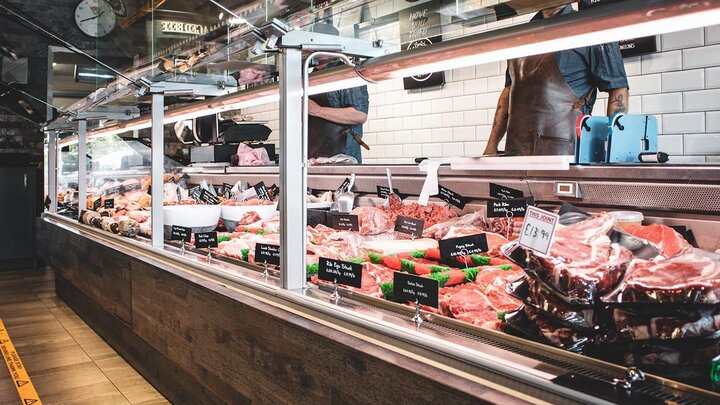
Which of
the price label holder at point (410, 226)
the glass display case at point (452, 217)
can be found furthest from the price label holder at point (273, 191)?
the price label holder at point (410, 226)

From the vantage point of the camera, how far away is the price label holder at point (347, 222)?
9.13ft

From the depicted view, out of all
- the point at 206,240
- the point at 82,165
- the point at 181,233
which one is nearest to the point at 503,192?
the point at 206,240

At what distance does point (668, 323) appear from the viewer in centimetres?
110

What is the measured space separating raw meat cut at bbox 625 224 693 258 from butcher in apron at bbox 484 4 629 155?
191cm

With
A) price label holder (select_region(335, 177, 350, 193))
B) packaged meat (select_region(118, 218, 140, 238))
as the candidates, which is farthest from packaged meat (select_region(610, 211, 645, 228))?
Result: packaged meat (select_region(118, 218, 140, 238))

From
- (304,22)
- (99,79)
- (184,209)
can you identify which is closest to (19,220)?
(99,79)

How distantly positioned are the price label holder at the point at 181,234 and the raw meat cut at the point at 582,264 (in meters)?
2.19

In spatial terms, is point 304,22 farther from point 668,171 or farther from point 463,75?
point 463,75

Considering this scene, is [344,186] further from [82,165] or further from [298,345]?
[82,165]

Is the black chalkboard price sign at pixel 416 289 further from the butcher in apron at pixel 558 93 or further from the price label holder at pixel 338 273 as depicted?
the butcher in apron at pixel 558 93

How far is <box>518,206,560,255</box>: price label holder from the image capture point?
127 centimetres

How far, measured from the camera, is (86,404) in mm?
3225

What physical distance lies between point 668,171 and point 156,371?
2.61 metres

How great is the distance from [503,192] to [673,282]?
143 centimetres
